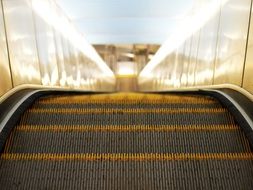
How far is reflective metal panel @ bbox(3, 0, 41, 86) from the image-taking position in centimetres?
401

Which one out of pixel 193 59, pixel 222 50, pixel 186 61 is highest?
pixel 222 50

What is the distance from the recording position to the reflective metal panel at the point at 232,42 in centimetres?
393

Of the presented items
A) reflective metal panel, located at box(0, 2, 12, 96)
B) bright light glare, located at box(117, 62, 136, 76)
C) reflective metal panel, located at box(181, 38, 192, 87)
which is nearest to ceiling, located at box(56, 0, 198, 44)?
reflective metal panel, located at box(181, 38, 192, 87)

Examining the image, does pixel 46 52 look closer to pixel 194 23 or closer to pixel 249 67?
pixel 194 23

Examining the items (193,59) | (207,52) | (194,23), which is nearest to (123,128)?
(207,52)

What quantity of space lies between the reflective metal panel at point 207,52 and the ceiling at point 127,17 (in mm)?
1622

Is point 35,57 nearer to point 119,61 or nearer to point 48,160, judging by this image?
point 48,160

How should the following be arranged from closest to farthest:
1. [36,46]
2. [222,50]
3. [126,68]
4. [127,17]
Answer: [222,50], [36,46], [127,17], [126,68]

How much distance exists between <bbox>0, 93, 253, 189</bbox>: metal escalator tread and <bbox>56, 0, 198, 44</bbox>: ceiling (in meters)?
5.29

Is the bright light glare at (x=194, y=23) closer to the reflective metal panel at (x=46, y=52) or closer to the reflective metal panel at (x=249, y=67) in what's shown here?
the reflective metal panel at (x=249, y=67)

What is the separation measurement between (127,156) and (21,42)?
266cm

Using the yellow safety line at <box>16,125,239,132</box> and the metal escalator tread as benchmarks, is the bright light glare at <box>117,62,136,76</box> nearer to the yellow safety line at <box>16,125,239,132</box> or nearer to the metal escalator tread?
the metal escalator tread

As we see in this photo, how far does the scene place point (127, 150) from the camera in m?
2.41

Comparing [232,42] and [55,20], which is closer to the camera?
[232,42]
